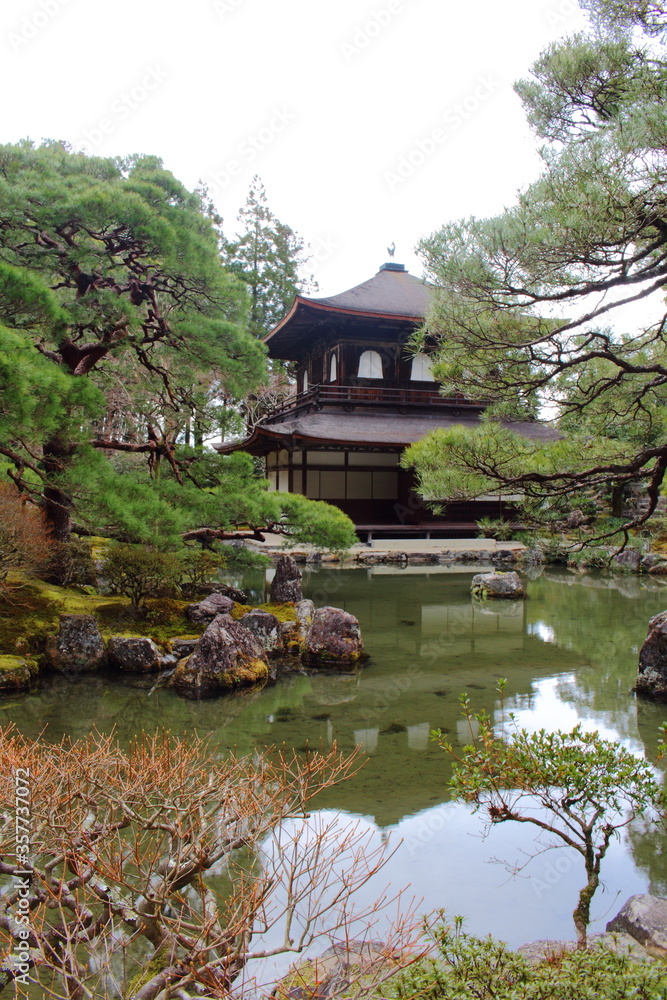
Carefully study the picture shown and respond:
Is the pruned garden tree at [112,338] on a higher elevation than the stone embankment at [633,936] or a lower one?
higher

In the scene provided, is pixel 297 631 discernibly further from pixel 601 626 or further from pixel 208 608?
pixel 601 626

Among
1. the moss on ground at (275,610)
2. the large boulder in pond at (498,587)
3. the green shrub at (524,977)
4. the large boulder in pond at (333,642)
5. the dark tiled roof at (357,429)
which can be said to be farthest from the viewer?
the dark tiled roof at (357,429)

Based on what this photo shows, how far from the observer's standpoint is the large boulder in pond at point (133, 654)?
6.86m

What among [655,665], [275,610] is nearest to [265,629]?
[275,610]

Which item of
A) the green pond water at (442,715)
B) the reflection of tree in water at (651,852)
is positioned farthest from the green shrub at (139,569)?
the reflection of tree in water at (651,852)

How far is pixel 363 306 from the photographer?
1788 cm

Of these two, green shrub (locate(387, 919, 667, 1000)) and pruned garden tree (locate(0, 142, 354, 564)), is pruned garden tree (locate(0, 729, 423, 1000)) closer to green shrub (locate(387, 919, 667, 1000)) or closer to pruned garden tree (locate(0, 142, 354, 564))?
green shrub (locate(387, 919, 667, 1000))

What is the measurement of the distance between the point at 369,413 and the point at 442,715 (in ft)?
42.6

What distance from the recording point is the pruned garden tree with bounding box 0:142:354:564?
5965 mm

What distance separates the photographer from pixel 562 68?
423 cm

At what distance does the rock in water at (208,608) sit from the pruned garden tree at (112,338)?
85cm

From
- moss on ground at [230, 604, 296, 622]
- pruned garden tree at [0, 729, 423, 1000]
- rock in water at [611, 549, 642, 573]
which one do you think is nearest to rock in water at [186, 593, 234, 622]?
moss on ground at [230, 604, 296, 622]

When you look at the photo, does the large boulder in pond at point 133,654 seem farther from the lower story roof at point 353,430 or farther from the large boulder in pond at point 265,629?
the lower story roof at point 353,430

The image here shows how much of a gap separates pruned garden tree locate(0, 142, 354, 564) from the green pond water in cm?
178
